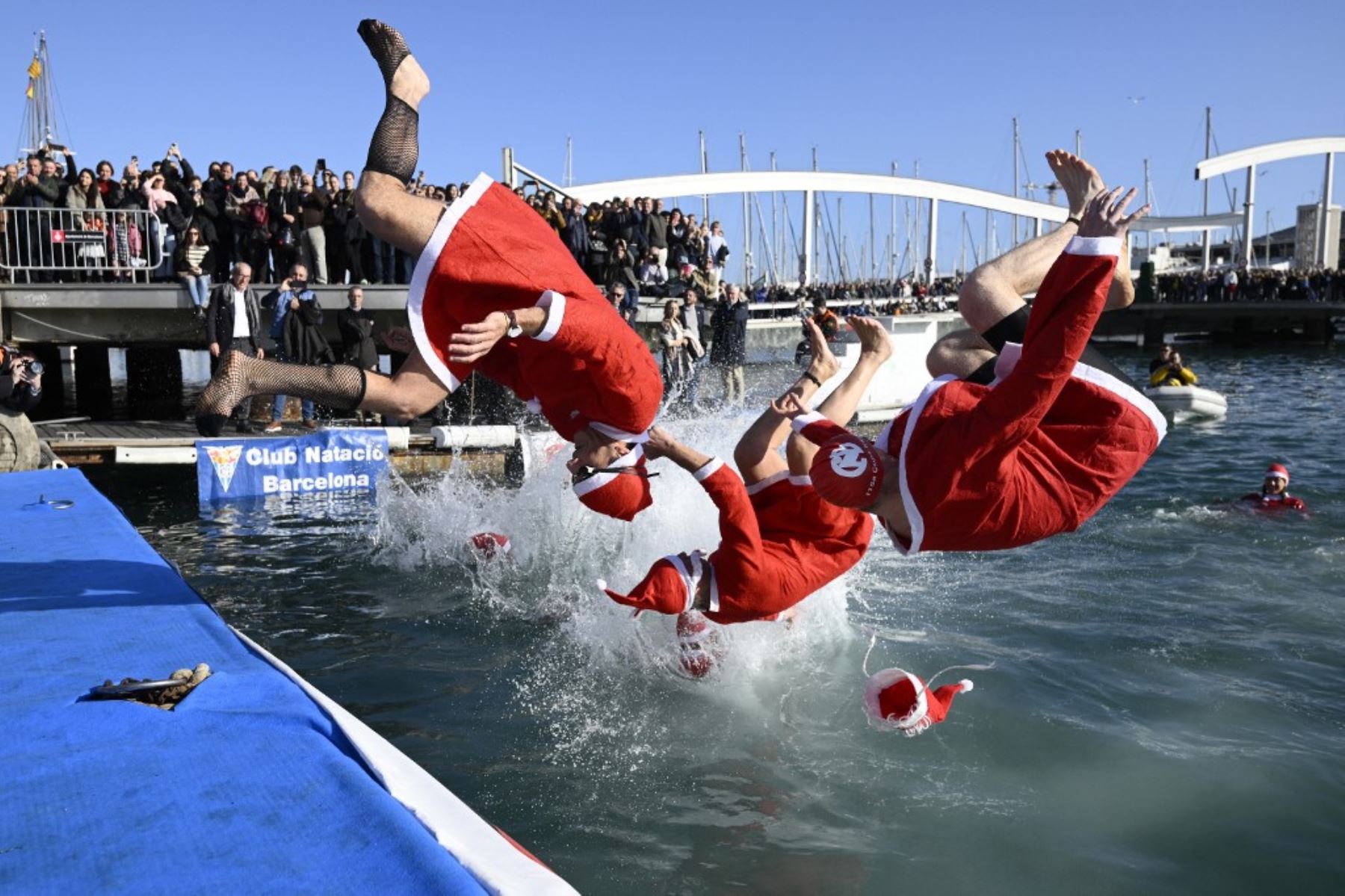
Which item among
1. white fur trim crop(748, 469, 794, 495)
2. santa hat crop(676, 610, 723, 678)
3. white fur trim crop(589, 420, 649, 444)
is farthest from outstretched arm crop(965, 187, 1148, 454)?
santa hat crop(676, 610, 723, 678)

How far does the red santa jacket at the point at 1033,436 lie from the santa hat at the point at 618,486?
4.19ft

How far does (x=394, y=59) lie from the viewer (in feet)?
16.4

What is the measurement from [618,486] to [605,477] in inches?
3.1

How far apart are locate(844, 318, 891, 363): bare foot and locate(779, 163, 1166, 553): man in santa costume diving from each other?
0.92 m

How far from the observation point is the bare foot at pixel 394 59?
16.4 feet

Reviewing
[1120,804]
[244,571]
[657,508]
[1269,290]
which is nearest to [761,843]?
[1120,804]

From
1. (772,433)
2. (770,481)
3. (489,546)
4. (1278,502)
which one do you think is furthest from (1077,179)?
(1278,502)

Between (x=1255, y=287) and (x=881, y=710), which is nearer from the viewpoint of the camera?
(x=881, y=710)

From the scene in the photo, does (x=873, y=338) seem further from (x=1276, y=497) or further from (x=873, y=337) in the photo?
(x=1276, y=497)

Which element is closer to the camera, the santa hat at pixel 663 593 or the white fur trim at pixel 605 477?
the white fur trim at pixel 605 477

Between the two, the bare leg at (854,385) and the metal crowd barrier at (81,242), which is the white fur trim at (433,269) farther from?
the metal crowd barrier at (81,242)

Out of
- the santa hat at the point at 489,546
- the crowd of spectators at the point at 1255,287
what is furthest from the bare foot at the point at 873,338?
the crowd of spectators at the point at 1255,287

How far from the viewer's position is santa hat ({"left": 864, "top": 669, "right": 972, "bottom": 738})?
18.2ft

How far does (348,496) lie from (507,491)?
2.44m
